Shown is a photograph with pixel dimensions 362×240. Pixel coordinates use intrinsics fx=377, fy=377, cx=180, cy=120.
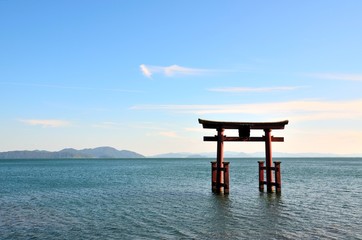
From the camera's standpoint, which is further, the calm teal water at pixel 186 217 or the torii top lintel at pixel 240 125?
the torii top lintel at pixel 240 125

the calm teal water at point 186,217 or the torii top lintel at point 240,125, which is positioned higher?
the torii top lintel at point 240,125

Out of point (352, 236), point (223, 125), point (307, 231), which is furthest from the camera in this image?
point (223, 125)

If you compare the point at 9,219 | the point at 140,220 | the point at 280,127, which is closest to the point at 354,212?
the point at 280,127

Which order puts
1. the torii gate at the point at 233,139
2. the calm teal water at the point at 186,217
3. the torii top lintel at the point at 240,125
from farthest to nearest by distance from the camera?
the torii gate at the point at 233,139 → the torii top lintel at the point at 240,125 → the calm teal water at the point at 186,217

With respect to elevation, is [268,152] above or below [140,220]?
above

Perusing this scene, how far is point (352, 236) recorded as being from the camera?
16.8 metres

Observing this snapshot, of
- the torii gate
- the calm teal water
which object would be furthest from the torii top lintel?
the calm teal water

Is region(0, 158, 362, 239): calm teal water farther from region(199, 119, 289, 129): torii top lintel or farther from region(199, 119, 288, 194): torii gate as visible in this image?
region(199, 119, 289, 129): torii top lintel

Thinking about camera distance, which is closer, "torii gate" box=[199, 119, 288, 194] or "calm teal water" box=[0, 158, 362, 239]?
"calm teal water" box=[0, 158, 362, 239]

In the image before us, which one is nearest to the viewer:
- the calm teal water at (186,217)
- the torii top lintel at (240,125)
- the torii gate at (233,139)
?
the calm teal water at (186,217)

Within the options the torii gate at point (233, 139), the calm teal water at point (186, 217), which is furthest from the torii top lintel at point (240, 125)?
the calm teal water at point (186, 217)

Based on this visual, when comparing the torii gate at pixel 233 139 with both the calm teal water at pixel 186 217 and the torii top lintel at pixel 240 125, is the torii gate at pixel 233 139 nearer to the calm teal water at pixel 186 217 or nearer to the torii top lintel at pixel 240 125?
the torii top lintel at pixel 240 125

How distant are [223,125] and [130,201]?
9.49 m

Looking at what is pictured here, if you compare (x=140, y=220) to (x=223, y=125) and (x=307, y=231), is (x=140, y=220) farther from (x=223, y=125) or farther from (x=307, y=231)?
(x=223, y=125)
